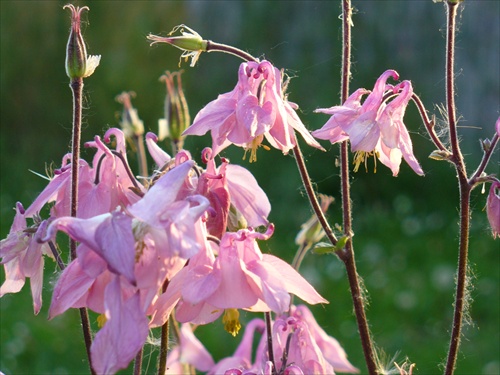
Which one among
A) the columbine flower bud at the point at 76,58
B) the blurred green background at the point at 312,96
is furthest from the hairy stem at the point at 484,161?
the blurred green background at the point at 312,96

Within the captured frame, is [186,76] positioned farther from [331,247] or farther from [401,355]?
[331,247]

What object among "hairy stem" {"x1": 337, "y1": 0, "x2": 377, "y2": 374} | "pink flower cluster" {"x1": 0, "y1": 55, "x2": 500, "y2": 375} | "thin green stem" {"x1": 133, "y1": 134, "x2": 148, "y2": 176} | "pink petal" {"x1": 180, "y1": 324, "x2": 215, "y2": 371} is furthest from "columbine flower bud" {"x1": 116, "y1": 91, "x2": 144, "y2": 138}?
"hairy stem" {"x1": 337, "y1": 0, "x2": 377, "y2": 374}

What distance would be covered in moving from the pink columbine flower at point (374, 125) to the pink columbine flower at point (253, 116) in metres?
0.06

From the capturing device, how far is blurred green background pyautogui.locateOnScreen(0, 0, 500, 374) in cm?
370

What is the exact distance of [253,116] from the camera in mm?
1043

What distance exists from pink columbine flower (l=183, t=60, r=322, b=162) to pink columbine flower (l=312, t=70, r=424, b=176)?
2.2 inches

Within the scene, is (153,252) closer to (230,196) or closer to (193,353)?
(230,196)

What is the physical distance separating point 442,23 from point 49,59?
6.94 ft

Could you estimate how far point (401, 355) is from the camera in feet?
9.45

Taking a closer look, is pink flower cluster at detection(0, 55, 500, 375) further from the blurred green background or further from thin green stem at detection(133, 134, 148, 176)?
the blurred green background

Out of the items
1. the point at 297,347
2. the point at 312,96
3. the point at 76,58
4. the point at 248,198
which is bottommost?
the point at 312,96

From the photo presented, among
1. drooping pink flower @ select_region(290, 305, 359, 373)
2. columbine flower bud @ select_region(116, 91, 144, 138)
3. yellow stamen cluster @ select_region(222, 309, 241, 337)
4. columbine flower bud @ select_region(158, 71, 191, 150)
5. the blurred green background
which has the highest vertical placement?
columbine flower bud @ select_region(158, 71, 191, 150)

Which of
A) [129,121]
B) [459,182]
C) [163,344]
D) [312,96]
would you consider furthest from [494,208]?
[312,96]

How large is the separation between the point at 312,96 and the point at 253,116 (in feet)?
12.8
